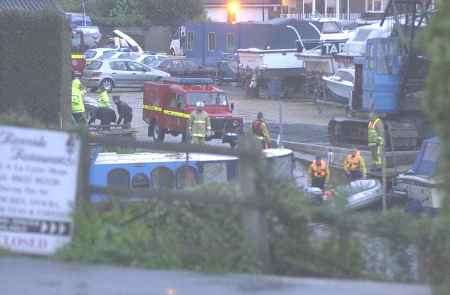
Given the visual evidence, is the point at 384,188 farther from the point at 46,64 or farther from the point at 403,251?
the point at 403,251

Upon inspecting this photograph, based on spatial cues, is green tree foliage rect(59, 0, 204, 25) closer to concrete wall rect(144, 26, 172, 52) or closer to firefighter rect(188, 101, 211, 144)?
concrete wall rect(144, 26, 172, 52)

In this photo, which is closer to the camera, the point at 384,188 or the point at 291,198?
the point at 291,198

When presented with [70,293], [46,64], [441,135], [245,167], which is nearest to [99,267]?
[70,293]

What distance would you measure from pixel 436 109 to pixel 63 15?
17526mm

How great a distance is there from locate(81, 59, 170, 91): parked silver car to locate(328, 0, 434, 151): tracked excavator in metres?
18.1

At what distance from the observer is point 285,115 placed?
44.8m

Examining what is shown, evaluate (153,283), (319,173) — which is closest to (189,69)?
(319,173)

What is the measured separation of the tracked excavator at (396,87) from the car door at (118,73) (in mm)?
18500

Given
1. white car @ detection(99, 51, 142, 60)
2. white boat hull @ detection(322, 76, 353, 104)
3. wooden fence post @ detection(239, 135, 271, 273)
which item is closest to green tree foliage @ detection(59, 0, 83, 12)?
white car @ detection(99, 51, 142, 60)

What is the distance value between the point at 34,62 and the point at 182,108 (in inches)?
564

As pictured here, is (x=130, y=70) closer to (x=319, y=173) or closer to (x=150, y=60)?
(x=150, y=60)

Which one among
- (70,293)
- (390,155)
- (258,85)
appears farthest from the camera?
(258,85)

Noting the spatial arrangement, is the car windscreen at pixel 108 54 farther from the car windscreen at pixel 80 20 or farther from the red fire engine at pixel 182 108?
the red fire engine at pixel 182 108

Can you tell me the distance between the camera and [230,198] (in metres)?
8.78
